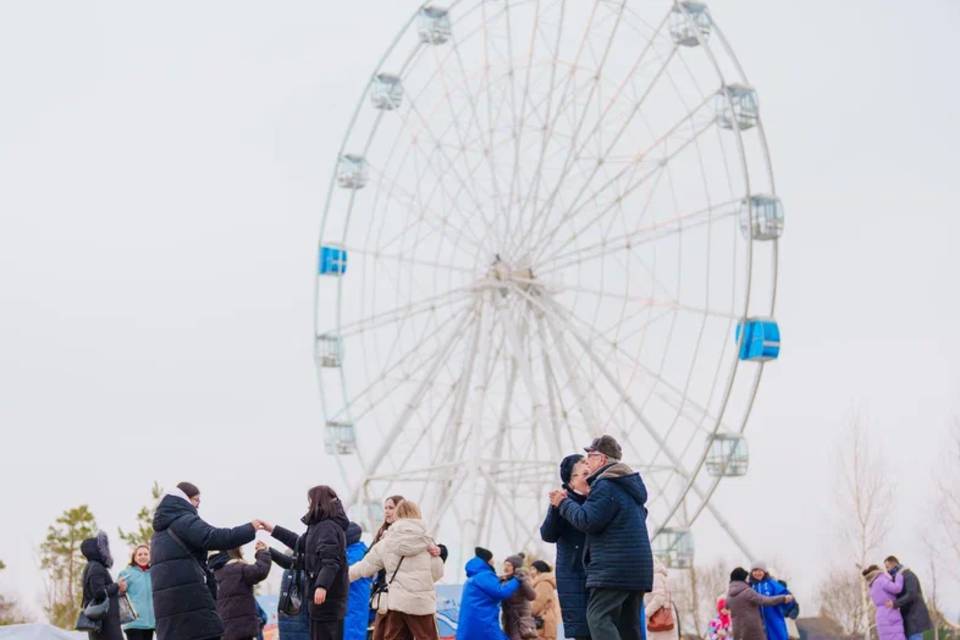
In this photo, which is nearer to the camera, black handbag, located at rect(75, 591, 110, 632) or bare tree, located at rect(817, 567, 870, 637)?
black handbag, located at rect(75, 591, 110, 632)

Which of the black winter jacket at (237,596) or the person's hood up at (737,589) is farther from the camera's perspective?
the person's hood up at (737,589)

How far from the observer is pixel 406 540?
1292 cm

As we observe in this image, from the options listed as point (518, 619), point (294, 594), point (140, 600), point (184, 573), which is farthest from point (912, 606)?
point (184, 573)

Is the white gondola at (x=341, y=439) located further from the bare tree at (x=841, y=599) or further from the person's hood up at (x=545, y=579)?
the bare tree at (x=841, y=599)

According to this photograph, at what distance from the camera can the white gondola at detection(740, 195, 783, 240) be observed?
3066 cm

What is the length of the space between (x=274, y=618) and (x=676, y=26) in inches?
674

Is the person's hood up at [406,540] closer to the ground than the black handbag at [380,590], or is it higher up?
higher up

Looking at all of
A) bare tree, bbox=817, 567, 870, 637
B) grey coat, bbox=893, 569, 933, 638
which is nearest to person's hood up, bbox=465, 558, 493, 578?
grey coat, bbox=893, 569, 933, 638

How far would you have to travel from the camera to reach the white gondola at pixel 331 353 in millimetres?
37562

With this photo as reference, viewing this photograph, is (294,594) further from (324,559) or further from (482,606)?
(482,606)

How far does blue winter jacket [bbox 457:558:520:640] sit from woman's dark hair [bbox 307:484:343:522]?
10.5 feet

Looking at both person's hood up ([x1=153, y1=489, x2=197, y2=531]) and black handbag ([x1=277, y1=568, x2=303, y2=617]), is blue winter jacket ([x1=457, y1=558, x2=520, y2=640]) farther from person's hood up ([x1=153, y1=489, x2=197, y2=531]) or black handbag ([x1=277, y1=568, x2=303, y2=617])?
person's hood up ([x1=153, y1=489, x2=197, y2=531])

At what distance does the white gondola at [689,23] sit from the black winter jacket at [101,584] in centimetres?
2149

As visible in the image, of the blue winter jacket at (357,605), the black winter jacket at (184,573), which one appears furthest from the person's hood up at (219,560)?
the black winter jacket at (184,573)
